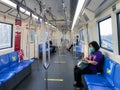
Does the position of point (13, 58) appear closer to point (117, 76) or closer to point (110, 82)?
point (110, 82)

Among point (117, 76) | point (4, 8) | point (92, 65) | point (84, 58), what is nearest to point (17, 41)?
point (4, 8)

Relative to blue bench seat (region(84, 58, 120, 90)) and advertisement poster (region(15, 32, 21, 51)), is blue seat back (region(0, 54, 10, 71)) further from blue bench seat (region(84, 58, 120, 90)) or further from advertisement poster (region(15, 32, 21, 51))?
blue bench seat (region(84, 58, 120, 90))

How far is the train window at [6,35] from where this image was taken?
5758 millimetres

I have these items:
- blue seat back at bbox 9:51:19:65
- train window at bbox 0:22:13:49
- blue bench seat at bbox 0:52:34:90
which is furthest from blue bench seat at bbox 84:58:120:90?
train window at bbox 0:22:13:49

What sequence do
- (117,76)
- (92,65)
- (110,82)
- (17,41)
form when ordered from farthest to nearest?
1. (17,41)
2. (92,65)
3. (110,82)
4. (117,76)

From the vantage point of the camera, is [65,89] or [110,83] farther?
[65,89]

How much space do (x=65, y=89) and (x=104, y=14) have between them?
87.1 inches

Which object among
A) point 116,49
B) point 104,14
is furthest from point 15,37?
point 116,49

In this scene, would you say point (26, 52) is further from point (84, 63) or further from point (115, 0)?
point (115, 0)

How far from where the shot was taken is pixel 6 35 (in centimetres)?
616

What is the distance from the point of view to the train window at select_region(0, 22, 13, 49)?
5.76 m

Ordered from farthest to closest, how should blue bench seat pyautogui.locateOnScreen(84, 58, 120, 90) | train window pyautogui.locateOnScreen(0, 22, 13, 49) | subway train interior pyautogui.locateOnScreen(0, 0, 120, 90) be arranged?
train window pyautogui.locateOnScreen(0, 22, 13, 49)
subway train interior pyautogui.locateOnScreen(0, 0, 120, 90)
blue bench seat pyautogui.locateOnScreen(84, 58, 120, 90)

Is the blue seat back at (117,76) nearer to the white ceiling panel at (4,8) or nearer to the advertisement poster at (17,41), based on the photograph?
the white ceiling panel at (4,8)

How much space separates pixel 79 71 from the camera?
4289mm
